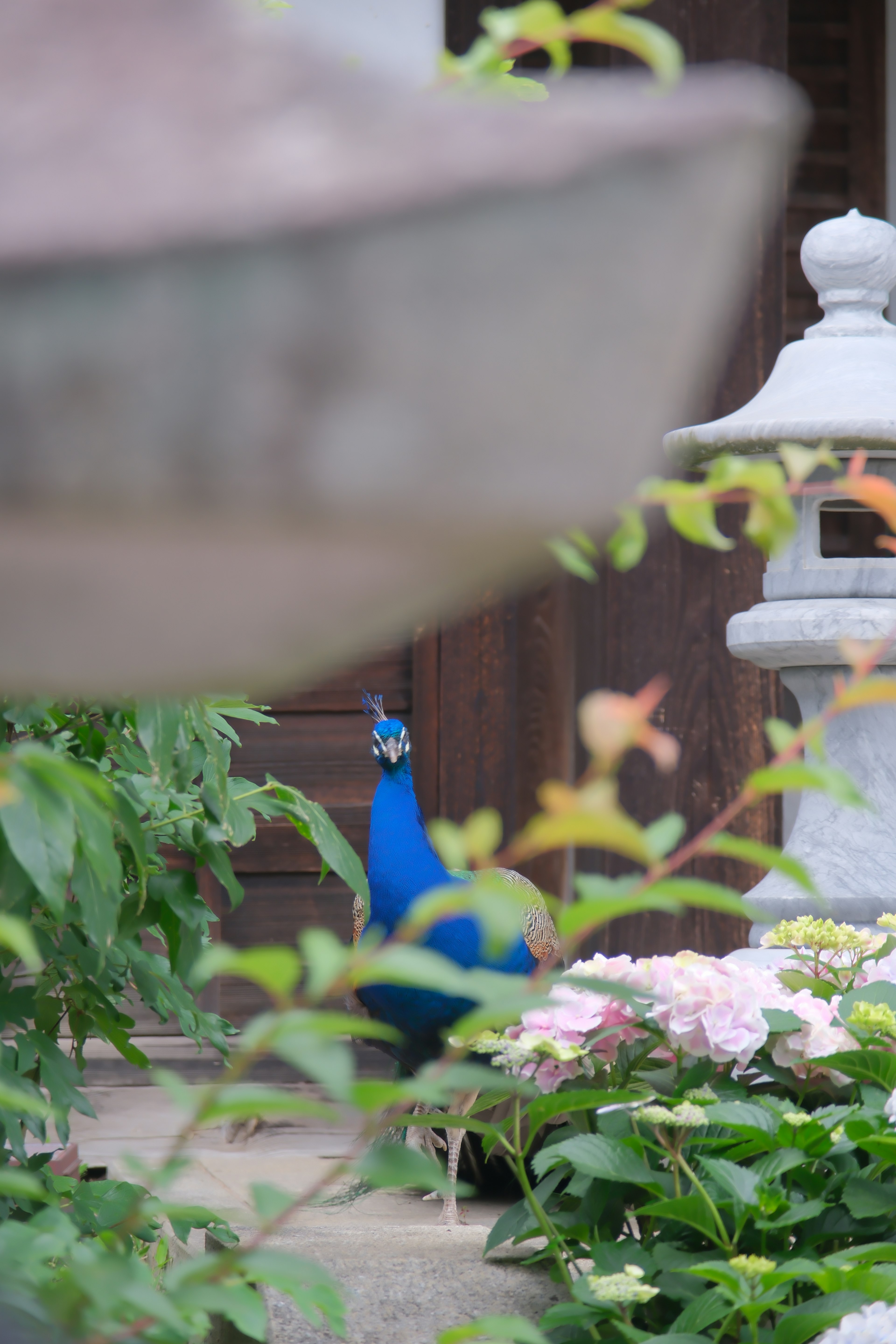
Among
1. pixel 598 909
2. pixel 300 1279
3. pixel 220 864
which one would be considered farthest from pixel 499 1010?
pixel 220 864

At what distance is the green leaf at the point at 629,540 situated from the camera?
0.48 m

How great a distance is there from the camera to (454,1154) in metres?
2.27

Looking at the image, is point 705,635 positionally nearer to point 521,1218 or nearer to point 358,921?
point 358,921

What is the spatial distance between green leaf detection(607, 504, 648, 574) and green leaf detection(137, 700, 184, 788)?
0.38 metres

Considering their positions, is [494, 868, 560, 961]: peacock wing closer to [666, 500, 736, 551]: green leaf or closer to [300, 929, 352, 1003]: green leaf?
[666, 500, 736, 551]: green leaf

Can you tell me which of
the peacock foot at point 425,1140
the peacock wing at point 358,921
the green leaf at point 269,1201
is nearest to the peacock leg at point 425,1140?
the peacock foot at point 425,1140

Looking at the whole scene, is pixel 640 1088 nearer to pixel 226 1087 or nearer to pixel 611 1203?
pixel 611 1203

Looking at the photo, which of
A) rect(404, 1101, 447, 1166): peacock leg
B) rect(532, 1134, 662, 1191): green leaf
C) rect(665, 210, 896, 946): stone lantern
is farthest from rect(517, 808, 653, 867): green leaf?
rect(404, 1101, 447, 1166): peacock leg

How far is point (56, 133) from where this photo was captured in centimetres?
35

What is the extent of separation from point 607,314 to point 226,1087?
0.29m

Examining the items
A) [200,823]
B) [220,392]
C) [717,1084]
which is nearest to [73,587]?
[220,392]

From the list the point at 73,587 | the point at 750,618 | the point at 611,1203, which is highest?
the point at 73,587

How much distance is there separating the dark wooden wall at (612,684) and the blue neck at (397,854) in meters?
0.92

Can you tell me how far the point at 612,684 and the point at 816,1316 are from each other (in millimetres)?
2209
